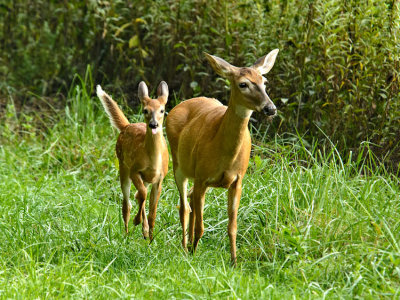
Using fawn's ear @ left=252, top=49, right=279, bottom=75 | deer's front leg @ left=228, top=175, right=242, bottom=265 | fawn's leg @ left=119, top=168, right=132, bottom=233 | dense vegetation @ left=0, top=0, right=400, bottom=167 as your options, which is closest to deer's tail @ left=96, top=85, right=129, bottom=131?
fawn's leg @ left=119, top=168, right=132, bottom=233

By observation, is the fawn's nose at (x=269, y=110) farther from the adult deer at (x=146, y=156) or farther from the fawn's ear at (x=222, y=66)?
the adult deer at (x=146, y=156)

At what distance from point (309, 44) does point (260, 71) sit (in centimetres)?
257

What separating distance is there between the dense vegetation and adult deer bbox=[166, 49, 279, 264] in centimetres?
182

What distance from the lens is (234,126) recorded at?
4648 mm

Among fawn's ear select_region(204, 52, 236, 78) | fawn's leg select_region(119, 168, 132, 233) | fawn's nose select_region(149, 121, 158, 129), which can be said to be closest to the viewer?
fawn's ear select_region(204, 52, 236, 78)

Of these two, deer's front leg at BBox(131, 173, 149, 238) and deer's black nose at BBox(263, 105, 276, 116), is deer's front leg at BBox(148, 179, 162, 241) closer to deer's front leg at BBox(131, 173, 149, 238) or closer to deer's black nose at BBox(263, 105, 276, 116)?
deer's front leg at BBox(131, 173, 149, 238)

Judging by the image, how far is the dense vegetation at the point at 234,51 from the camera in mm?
6695

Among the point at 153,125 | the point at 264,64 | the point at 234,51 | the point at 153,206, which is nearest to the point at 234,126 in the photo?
the point at 264,64

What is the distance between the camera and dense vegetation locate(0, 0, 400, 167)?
264 inches

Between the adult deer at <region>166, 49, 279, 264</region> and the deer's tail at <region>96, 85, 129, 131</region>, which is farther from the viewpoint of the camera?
the deer's tail at <region>96, 85, 129, 131</region>

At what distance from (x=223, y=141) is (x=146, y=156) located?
3.02ft

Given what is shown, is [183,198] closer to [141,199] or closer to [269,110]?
[141,199]

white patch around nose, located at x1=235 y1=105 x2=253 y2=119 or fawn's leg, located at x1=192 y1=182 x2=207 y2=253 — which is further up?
white patch around nose, located at x1=235 y1=105 x2=253 y2=119

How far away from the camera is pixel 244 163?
191 inches
